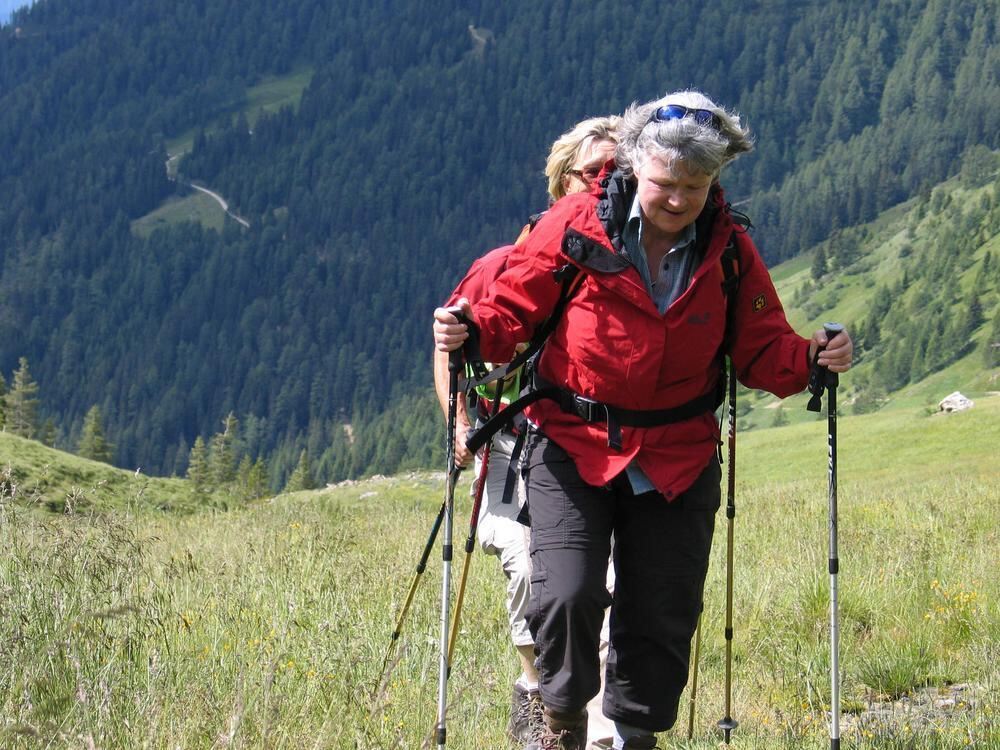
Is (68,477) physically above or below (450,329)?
below

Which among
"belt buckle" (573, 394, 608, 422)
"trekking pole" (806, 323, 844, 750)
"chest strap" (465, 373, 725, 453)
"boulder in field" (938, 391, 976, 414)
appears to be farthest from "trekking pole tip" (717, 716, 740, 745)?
"boulder in field" (938, 391, 976, 414)

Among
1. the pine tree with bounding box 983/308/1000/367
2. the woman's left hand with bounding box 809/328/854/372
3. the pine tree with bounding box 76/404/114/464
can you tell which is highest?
the woman's left hand with bounding box 809/328/854/372

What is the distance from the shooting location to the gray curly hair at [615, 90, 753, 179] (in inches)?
179

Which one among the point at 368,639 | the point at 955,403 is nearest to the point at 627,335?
the point at 368,639

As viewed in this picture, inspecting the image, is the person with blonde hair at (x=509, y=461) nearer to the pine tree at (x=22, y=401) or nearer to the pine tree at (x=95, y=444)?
the pine tree at (x=95, y=444)

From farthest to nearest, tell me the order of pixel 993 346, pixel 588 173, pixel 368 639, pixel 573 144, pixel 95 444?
pixel 993 346
pixel 95 444
pixel 368 639
pixel 573 144
pixel 588 173

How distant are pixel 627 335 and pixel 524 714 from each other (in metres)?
1.84

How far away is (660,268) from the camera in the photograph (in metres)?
4.80

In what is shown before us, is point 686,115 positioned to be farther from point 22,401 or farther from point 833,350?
point 22,401

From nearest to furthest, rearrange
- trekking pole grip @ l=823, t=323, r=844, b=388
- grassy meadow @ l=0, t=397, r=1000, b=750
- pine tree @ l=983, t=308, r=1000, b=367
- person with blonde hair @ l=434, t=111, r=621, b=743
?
grassy meadow @ l=0, t=397, r=1000, b=750 → trekking pole grip @ l=823, t=323, r=844, b=388 → person with blonde hair @ l=434, t=111, r=621, b=743 → pine tree @ l=983, t=308, r=1000, b=367

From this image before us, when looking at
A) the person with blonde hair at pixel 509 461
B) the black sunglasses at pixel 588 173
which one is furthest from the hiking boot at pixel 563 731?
the black sunglasses at pixel 588 173

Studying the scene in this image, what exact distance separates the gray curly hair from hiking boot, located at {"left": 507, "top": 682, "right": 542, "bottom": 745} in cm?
223

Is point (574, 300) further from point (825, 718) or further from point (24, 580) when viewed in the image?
point (24, 580)

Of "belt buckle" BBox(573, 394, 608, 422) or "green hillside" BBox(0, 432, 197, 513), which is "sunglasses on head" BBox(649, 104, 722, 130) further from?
"green hillside" BBox(0, 432, 197, 513)
